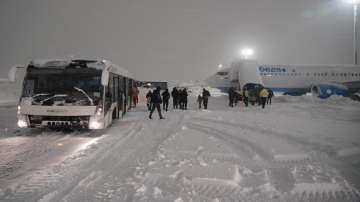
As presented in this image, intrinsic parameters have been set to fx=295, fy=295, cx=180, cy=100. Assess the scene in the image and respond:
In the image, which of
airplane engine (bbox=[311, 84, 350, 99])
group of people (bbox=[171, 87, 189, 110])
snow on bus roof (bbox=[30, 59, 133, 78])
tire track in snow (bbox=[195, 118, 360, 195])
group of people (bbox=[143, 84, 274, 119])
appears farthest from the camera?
airplane engine (bbox=[311, 84, 350, 99])

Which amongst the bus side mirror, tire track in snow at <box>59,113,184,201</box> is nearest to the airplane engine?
tire track in snow at <box>59,113,184,201</box>

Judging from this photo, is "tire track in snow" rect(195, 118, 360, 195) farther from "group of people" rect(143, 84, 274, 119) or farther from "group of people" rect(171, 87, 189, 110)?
"group of people" rect(171, 87, 189, 110)

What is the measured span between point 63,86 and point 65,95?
40cm

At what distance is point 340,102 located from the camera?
23.4 meters

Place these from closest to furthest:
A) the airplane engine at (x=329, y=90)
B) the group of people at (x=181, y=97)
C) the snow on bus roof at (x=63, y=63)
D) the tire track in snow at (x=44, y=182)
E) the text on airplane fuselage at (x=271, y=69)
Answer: the tire track in snow at (x=44, y=182), the snow on bus roof at (x=63, y=63), the group of people at (x=181, y=97), the airplane engine at (x=329, y=90), the text on airplane fuselage at (x=271, y=69)

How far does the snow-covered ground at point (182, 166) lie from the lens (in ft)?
14.3

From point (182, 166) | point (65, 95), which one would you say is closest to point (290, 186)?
point (182, 166)

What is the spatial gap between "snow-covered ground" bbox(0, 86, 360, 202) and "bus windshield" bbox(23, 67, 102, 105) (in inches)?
47.7

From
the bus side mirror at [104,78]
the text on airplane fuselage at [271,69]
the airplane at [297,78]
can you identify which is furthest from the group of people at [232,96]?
the bus side mirror at [104,78]

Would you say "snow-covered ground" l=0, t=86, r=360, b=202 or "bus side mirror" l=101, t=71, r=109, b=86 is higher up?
"bus side mirror" l=101, t=71, r=109, b=86

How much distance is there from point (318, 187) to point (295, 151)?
104 inches

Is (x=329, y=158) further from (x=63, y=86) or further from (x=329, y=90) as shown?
(x=329, y=90)

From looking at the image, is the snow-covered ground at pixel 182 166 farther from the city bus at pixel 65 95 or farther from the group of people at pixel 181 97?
the group of people at pixel 181 97

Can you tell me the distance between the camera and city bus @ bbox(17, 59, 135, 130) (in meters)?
9.52
